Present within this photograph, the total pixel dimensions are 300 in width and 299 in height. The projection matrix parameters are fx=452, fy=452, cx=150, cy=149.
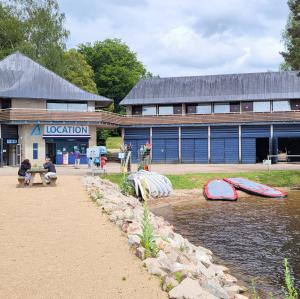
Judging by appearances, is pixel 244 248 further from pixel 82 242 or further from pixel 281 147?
pixel 281 147

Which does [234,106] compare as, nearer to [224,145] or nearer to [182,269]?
[224,145]

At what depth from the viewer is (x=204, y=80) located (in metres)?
52.6

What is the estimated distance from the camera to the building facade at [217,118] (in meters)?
47.2

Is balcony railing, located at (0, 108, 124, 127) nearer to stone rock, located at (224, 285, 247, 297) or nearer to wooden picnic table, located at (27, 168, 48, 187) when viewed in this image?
wooden picnic table, located at (27, 168, 48, 187)

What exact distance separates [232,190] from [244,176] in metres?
6.54

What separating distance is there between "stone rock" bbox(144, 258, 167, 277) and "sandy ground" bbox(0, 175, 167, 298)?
0.14 meters

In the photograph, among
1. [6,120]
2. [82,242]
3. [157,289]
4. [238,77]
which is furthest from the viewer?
[238,77]

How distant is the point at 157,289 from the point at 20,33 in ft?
181

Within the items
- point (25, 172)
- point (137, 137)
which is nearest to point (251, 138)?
point (137, 137)

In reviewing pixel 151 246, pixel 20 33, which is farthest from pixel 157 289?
pixel 20 33

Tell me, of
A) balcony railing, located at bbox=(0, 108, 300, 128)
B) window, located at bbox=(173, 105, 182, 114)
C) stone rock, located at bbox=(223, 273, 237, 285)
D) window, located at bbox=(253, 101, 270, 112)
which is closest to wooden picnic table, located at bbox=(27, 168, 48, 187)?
stone rock, located at bbox=(223, 273, 237, 285)

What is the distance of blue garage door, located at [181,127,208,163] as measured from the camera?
4850cm

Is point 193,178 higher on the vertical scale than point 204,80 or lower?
lower

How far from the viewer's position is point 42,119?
43.2 metres
